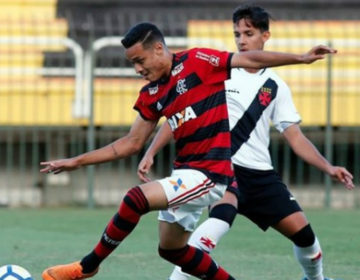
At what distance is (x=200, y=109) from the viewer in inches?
270

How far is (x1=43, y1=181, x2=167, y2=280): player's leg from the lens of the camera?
21.9 ft

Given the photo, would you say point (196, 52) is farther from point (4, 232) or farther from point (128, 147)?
point (4, 232)

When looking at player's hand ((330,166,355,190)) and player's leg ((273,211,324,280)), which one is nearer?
player's hand ((330,166,355,190))

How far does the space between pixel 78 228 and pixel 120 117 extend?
330cm

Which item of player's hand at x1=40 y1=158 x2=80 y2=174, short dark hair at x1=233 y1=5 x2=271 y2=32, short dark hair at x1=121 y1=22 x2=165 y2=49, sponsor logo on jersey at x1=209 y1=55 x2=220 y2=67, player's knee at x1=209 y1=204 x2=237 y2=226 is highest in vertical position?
short dark hair at x1=233 y1=5 x2=271 y2=32

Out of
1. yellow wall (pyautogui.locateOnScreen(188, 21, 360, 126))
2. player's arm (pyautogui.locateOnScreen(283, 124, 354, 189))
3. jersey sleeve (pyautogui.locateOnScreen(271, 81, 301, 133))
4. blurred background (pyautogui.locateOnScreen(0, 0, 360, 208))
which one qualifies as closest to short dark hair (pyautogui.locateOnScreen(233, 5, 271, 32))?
jersey sleeve (pyautogui.locateOnScreen(271, 81, 301, 133))

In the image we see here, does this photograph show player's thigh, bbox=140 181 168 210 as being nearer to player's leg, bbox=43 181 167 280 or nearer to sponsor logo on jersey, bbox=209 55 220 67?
player's leg, bbox=43 181 167 280

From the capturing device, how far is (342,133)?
51.2 feet

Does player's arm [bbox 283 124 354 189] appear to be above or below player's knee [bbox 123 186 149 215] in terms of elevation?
above

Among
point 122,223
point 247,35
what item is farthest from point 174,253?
point 247,35

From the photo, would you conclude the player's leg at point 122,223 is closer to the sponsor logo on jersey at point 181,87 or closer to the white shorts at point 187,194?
the white shorts at point 187,194

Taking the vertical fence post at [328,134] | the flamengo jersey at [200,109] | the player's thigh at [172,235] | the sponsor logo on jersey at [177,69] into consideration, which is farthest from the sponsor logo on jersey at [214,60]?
the vertical fence post at [328,134]

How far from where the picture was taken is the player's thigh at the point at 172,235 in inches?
271

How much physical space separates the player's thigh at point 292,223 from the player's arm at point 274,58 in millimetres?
1308
